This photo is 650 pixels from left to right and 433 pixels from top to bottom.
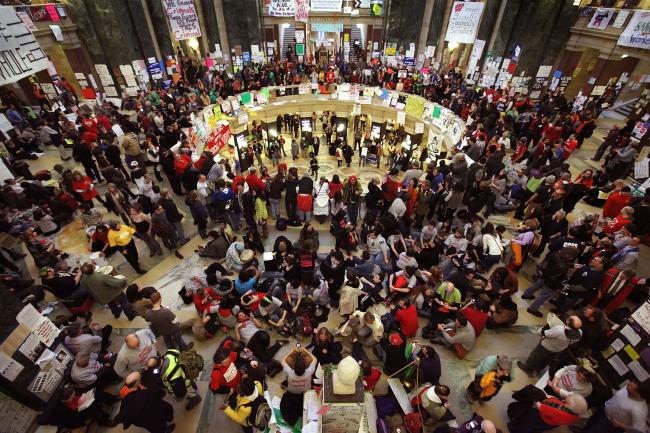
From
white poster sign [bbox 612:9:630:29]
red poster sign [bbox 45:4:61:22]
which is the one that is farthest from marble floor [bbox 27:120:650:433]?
red poster sign [bbox 45:4:61:22]

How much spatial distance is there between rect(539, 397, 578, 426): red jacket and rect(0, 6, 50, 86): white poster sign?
1132 centimetres

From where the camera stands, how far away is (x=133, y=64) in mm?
15891

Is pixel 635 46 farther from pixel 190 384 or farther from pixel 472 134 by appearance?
pixel 190 384

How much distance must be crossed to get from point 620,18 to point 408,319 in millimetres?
16377

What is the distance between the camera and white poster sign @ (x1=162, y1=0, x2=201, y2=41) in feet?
48.5

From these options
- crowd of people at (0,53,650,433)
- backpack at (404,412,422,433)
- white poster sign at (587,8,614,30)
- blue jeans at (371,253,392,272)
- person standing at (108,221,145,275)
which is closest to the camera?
backpack at (404,412,422,433)

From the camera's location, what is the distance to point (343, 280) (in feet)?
21.0

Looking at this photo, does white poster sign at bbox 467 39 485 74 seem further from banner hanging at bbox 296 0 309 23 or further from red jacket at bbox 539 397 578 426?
red jacket at bbox 539 397 578 426

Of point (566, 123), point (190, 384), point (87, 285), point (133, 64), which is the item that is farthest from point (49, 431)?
point (133, 64)

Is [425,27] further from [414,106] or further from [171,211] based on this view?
[171,211]

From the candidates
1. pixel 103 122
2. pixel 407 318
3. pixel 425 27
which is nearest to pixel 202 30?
pixel 103 122

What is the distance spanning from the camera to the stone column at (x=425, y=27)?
19.3 metres

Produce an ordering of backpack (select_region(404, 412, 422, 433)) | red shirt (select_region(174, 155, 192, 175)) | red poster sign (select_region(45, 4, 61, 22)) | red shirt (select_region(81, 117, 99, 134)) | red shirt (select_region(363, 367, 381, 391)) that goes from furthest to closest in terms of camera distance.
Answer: red poster sign (select_region(45, 4, 61, 22)), red shirt (select_region(81, 117, 99, 134)), red shirt (select_region(174, 155, 192, 175)), red shirt (select_region(363, 367, 381, 391)), backpack (select_region(404, 412, 422, 433))

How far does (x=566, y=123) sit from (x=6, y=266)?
17.2 m
